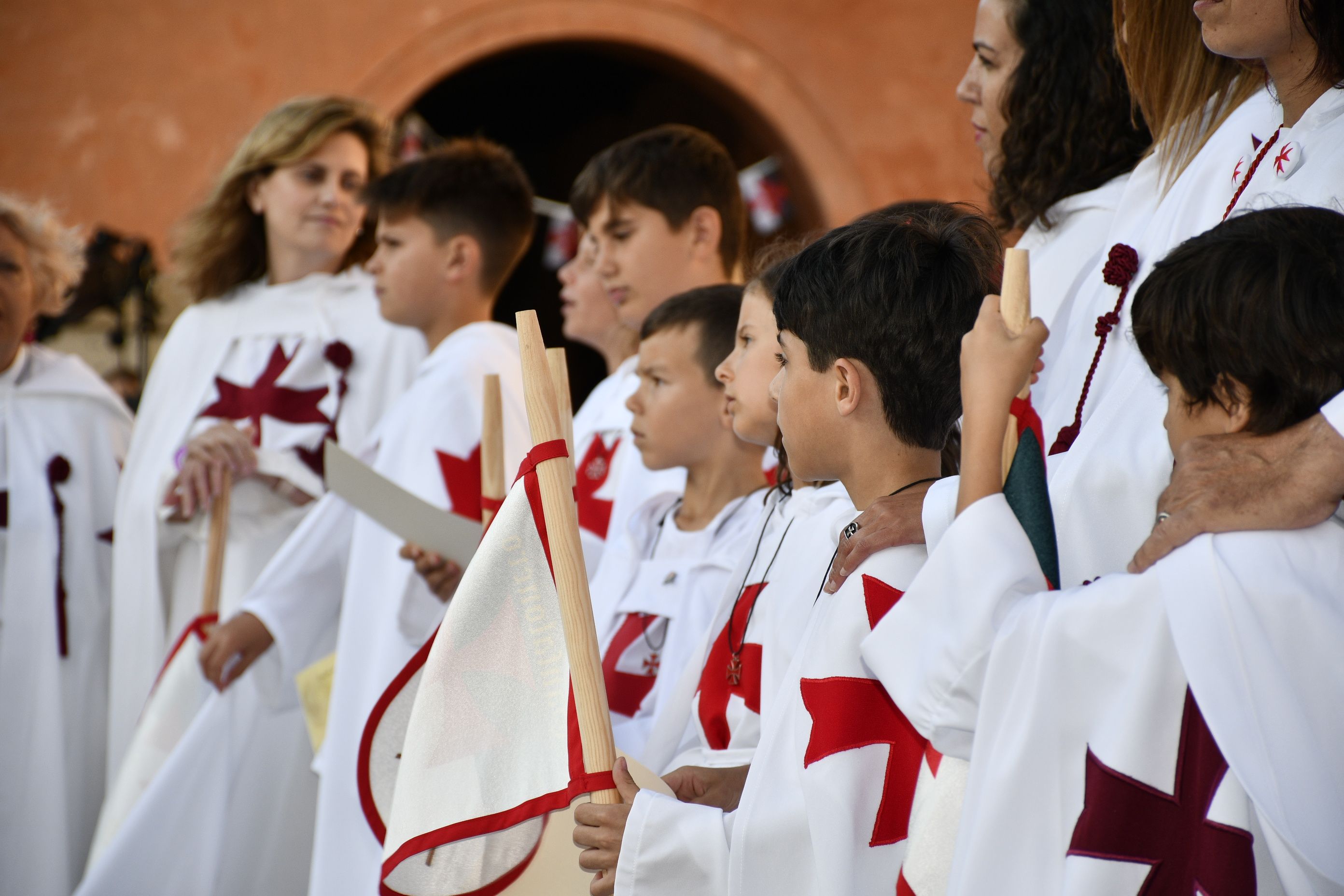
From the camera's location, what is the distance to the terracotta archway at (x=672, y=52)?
7211mm

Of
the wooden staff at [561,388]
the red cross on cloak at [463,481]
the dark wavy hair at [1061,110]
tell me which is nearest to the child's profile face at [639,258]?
the red cross on cloak at [463,481]

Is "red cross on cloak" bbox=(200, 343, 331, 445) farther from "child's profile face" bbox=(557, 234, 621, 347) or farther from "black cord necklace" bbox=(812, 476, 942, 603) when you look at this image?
"black cord necklace" bbox=(812, 476, 942, 603)

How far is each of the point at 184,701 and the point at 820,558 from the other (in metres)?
2.38

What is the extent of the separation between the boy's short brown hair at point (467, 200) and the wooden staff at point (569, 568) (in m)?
2.08

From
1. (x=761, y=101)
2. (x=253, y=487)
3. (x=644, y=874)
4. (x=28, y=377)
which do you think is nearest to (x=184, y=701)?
(x=253, y=487)

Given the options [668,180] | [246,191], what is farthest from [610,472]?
[246,191]

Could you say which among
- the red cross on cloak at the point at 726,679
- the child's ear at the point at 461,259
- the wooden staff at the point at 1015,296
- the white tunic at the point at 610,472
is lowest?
the red cross on cloak at the point at 726,679

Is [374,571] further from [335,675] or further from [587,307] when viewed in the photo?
[587,307]

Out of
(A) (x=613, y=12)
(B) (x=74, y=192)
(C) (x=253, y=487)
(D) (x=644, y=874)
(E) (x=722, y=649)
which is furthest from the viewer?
(A) (x=613, y=12)

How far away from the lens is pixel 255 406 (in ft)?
13.2

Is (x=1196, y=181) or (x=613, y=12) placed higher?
(x=613, y=12)

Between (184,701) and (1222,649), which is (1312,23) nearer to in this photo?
(1222,649)

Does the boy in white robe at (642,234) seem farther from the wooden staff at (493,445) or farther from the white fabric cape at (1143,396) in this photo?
the white fabric cape at (1143,396)

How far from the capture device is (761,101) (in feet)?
24.1
